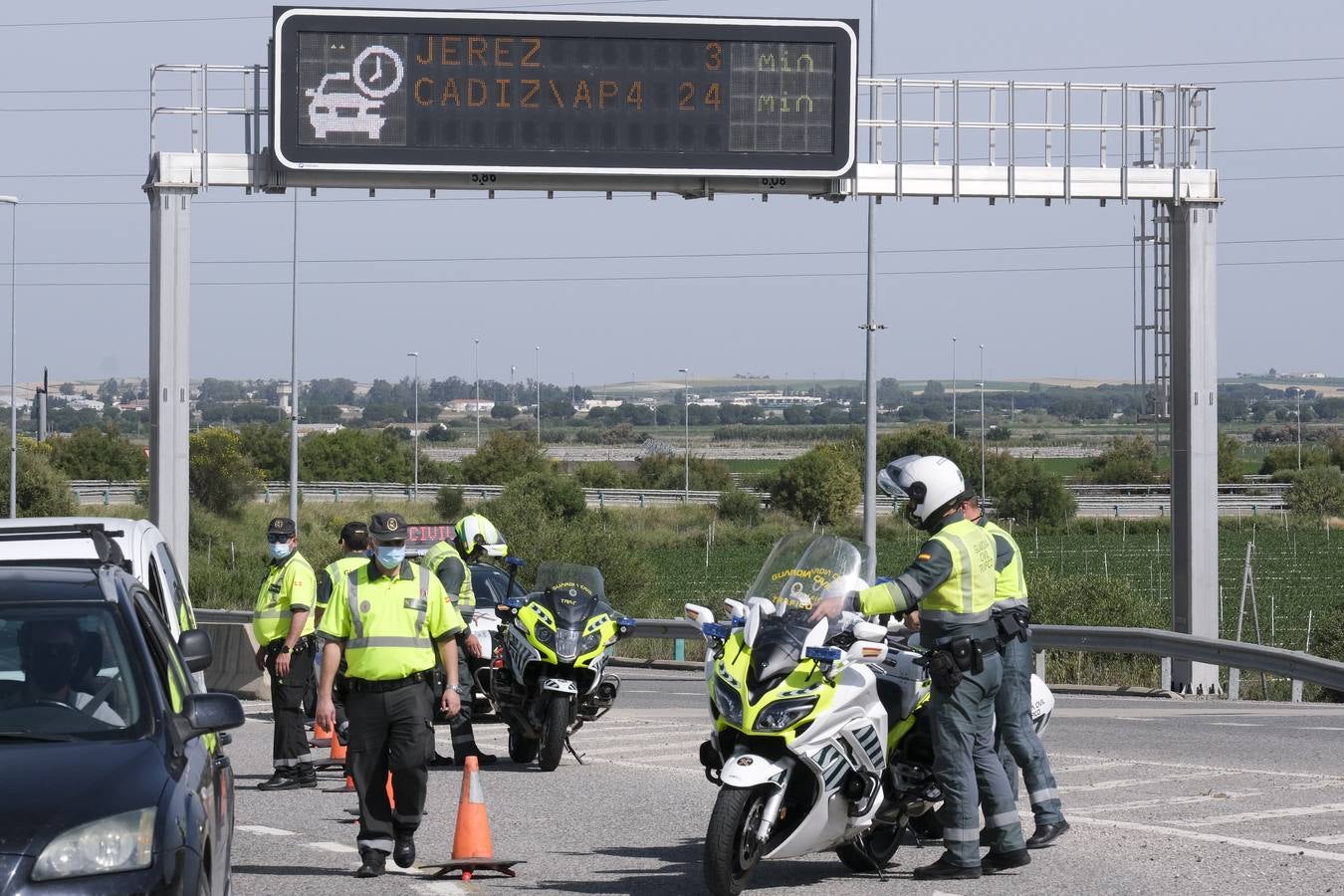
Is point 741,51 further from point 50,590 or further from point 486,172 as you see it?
point 50,590

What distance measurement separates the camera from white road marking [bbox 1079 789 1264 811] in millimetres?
11461

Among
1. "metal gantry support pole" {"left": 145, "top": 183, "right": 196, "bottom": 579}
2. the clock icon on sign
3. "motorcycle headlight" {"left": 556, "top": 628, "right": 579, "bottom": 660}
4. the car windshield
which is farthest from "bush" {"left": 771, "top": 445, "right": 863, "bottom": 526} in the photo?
the car windshield

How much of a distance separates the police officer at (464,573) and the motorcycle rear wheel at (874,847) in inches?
166

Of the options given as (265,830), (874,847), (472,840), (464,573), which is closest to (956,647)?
(874,847)

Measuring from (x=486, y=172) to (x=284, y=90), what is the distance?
2.52 metres

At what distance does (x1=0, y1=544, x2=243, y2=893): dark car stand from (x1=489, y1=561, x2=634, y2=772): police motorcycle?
617 centimetres

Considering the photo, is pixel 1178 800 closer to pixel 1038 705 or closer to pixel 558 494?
pixel 1038 705

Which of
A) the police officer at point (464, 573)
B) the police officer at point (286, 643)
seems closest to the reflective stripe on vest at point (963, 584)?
the police officer at point (464, 573)

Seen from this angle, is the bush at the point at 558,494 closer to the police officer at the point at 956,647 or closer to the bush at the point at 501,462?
the bush at the point at 501,462

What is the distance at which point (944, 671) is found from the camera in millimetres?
9125

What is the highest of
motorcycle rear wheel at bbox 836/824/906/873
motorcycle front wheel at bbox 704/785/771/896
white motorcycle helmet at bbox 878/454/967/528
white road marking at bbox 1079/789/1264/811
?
white motorcycle helmet at bbox 878/454/967/528

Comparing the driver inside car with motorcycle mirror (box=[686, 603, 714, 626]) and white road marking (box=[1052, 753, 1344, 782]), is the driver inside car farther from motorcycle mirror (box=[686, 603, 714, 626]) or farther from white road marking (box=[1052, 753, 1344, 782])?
white road marking (box=[1052, 753, 1344, 782])

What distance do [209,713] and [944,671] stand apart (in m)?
3.78

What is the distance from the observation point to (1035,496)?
8981cm
